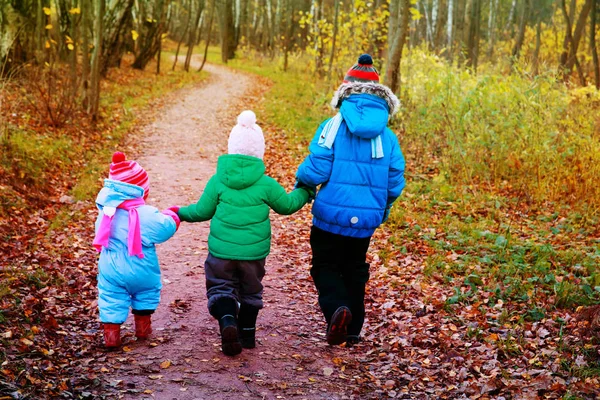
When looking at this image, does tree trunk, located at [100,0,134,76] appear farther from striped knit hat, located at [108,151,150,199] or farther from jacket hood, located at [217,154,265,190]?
jacket hood, located at [217,154,265,190]

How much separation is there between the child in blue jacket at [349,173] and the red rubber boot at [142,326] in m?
1.46

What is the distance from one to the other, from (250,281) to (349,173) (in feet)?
3.78

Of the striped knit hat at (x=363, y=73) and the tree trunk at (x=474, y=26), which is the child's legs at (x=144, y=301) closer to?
the striped knit hat at (x=363, y=73)

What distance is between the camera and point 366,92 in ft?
15.5

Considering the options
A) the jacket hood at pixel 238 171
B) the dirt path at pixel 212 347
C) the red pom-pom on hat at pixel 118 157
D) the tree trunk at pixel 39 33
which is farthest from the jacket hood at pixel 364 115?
the tree trunk at pixel 39 33

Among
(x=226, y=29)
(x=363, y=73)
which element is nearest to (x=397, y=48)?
(x=363, y=73)

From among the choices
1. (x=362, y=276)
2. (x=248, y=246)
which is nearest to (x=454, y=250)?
(x=362, y=276)

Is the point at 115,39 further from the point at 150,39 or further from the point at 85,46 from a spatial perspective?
the point at 85,46

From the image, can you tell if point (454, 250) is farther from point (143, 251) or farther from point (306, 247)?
point (143, 251)

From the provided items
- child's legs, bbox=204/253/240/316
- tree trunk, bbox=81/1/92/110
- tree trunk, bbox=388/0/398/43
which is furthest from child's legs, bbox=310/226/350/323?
tree trunk, bbox=81/1/92/110

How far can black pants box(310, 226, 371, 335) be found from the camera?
16.0ft

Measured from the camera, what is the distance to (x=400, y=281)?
6.64m

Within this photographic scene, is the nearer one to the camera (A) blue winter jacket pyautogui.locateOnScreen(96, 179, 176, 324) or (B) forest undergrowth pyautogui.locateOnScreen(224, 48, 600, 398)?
(A) blue winter jacket pyautogui.locateOnScreen(96, 179, 176, 324)

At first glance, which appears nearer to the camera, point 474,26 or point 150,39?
point 150,39
